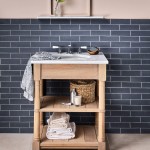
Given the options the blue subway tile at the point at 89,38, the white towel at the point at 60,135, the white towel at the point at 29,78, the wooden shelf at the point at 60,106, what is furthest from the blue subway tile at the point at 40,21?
the white towel at the point at 60,135

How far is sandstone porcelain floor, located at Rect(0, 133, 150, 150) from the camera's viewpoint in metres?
3.56

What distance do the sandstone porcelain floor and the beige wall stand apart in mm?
1303

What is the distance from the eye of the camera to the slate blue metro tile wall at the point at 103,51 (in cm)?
377

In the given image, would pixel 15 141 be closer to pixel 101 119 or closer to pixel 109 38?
pixel 101 119

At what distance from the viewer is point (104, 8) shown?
3.76 m

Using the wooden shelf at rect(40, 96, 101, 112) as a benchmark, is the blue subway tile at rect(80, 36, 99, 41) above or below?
above

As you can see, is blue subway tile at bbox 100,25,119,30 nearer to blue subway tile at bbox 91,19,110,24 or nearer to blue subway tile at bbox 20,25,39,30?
blue subway tile at bbox 91,19,110,24

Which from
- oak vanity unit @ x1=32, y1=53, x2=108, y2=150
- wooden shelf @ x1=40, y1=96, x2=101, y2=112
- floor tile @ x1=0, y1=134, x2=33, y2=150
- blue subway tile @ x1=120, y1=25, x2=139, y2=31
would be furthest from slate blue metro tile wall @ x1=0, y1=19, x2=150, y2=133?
oak vanity unit @ x1=32, y1=53, x2=108, y2=150

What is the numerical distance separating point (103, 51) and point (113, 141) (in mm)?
969

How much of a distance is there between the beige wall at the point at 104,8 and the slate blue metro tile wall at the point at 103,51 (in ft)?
0.20

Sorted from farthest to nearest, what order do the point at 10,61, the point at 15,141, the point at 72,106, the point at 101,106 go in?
1. the point at 10,61
2. the point at 15,141
3. the point at 72,106
4. the point at 101,106

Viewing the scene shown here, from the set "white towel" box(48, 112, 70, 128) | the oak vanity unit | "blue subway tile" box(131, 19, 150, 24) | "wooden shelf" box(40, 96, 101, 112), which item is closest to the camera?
the oak vanity unit

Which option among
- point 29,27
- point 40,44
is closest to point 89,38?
point 40,44

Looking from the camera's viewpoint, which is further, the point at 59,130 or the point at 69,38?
the point at 69,38
